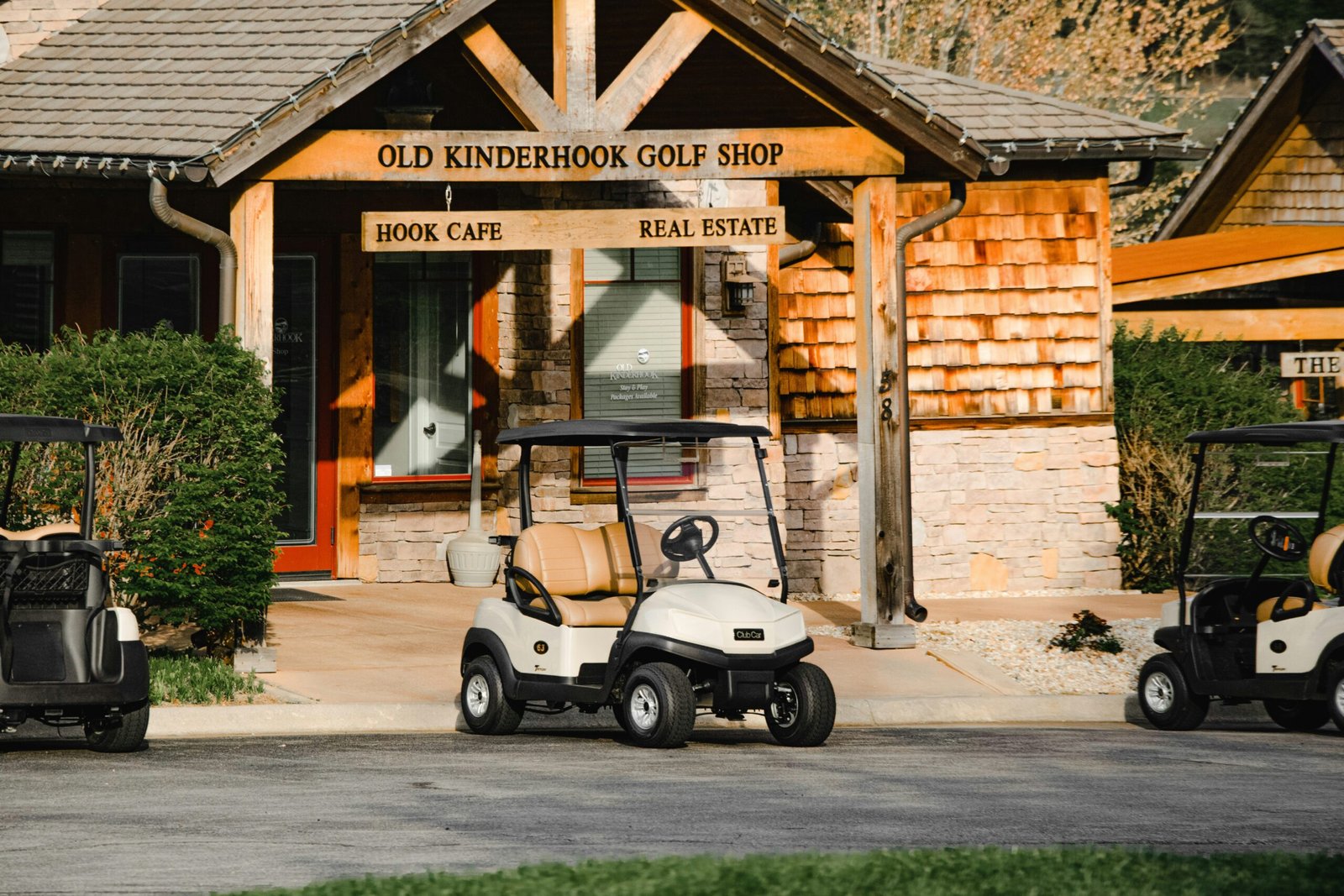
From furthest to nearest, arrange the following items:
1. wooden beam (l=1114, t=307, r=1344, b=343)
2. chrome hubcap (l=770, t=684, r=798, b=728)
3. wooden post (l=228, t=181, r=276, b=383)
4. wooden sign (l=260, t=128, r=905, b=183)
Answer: wooden beam (l=1114, t=307, r=1344, b=343) < wooden sign (l=260, t=128, r=905, b=183) < wooden post (l=228, t=181, r=276, b=383) < chrome hubcap (l=770, t=684, r=798, b=728)

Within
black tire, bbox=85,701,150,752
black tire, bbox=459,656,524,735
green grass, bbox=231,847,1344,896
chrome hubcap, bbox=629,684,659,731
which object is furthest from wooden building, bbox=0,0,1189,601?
green grass, bbox=231,847,1344,896

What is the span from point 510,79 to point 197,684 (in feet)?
16.0

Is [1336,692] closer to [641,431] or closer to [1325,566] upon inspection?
[1325,566]

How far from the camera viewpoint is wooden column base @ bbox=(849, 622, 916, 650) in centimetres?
1320

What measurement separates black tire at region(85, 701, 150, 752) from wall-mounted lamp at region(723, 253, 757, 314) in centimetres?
806

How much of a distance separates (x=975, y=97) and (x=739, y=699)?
9.69 m

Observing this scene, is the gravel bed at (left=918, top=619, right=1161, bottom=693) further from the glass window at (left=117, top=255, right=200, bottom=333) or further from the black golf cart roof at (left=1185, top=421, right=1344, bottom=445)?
the glass window at (left=117, top=255, right=200, bottom=333)

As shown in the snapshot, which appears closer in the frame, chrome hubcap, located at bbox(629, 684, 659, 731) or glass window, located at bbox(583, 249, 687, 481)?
chrome hubcap, located at bbox(629, 684, 659, 731)

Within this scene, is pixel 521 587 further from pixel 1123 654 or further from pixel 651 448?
pixel 1123 654

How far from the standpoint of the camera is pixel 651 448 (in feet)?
34.2

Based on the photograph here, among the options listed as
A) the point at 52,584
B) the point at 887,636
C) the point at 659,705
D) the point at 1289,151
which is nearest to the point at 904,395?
the point at 887,636

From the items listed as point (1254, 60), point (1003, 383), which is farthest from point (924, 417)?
point (1254, 60)

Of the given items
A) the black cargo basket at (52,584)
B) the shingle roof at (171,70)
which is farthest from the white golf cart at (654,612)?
the shingle roof at (171,70)

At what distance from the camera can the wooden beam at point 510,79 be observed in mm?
12867
